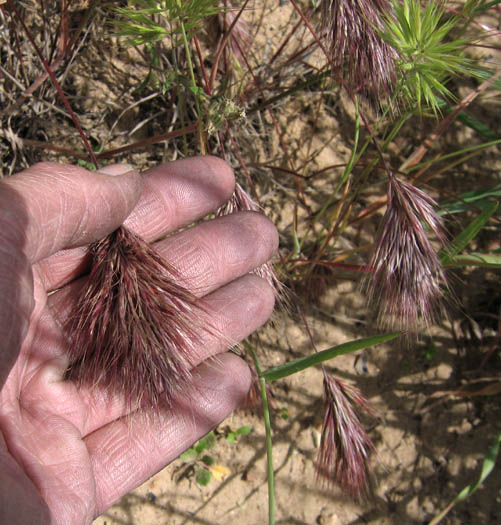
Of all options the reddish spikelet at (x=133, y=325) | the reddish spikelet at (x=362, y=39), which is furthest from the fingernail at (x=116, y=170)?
the reddish spikelet at (x=362, y=39)

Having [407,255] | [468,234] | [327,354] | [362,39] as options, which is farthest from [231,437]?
[362,39]

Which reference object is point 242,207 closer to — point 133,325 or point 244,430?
point 133,325

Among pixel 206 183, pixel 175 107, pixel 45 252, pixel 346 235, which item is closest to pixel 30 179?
pixel 45 252

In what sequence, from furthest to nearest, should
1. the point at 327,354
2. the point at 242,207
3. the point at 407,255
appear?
the point at 242,207, the point at 407,255, the point at 327,354

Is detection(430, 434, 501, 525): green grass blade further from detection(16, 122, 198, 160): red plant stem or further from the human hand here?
detection(16, 122, 198, 160): red plant stem

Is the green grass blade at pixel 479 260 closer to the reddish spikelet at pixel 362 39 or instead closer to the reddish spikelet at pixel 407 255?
the reddish spikelet at pixel 407 255
